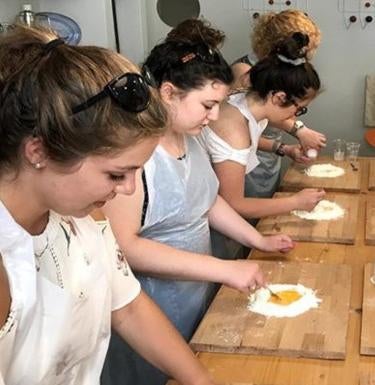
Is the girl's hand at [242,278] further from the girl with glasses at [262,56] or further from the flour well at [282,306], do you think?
the girl with glasses at [262,56]

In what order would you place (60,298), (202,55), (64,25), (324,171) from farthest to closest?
(64,25)
(324,171)
(202,55)
(60,298)

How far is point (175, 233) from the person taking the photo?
62.9 inches

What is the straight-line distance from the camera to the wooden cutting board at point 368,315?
1238 mm

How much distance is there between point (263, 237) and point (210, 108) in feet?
1.36

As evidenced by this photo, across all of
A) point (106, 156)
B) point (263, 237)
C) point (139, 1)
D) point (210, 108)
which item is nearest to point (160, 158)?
point (210, 108)

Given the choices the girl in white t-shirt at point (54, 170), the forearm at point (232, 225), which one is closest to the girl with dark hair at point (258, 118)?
the forearm at point (232, 225)

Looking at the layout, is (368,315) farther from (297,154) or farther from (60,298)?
(297,154)

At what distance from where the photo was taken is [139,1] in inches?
128

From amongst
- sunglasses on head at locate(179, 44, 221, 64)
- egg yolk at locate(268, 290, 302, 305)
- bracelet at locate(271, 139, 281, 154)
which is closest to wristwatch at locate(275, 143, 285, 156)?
bracelet at locate(271, 139, 281, 154)

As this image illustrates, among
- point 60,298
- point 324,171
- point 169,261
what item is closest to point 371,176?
point 324,171

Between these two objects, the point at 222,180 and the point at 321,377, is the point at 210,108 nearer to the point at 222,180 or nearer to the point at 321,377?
the point at 222,180

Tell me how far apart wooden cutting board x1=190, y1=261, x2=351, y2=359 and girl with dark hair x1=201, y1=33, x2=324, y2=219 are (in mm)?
454

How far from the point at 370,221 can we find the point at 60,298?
1.24 meters

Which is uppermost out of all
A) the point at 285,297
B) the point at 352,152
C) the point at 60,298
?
the point at 60,298
